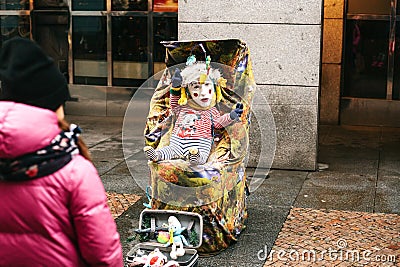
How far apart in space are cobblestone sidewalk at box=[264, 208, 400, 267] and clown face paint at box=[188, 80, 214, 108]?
1.46 m

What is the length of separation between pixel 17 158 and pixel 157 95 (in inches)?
162

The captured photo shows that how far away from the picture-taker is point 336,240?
6637 millimetres

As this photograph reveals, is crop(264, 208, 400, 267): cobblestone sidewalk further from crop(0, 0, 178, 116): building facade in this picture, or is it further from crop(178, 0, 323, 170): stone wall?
crop(0, 0, 178, 116): building facade

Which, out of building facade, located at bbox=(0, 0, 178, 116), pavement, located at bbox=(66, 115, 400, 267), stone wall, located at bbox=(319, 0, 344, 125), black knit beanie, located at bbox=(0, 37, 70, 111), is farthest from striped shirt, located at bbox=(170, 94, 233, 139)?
building facade, located at bbox=(0, 0, 178, 116)

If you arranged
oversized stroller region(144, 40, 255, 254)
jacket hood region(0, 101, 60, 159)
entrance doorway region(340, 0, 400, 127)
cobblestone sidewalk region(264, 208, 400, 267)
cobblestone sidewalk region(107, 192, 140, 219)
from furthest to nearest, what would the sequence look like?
entrance doorway region(340, 0, 400, 127), cobblestone sidewalk region(107, 192, 140, 219), oversized stroller region(144, 40, 255, 254), cobblestone sidewalk region(264, 208, 400, 267), jacket hood region(0, 101, 60, 159)

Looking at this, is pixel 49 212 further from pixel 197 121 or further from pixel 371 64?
pixel 371 64

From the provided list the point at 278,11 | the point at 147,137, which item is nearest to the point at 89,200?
the point at 147,137

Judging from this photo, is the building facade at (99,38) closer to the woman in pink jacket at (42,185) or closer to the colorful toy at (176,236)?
the colorful toy at (176,236)

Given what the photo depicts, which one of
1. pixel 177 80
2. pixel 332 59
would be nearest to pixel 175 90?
pixel 177 80

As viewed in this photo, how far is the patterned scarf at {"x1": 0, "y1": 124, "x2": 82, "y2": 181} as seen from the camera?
299 centimetres

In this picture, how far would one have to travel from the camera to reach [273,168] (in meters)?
9.58

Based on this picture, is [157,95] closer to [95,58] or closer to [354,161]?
[354,161]

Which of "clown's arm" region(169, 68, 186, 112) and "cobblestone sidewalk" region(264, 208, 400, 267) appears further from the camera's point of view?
"clown's arm" region(169, 68, 186, 112)

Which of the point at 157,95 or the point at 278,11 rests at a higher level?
the point at 278,11
